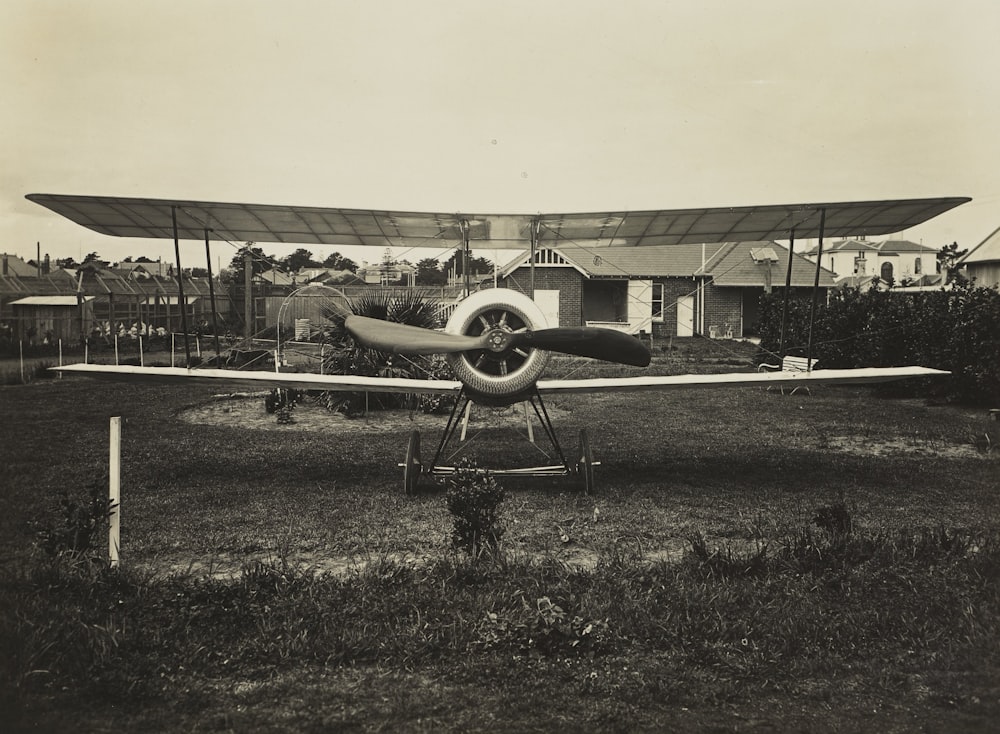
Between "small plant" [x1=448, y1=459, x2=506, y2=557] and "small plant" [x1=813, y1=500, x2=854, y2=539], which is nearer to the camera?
"small plant" [x1=448, y1=459, x2=506, y2=557]

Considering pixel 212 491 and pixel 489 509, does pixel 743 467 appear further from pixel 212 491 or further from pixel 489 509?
pixel 212 491

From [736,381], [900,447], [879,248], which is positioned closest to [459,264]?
[900,447]

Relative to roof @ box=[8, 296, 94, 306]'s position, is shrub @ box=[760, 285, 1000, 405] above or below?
below

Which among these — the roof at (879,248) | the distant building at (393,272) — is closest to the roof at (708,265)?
the distant building at (393,272)

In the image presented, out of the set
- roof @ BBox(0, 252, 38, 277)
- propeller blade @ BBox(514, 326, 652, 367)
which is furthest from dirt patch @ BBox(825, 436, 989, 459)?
roof @ BBox(0, 252, 38, 277)

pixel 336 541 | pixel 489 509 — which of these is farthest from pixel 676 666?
pixel 336 541

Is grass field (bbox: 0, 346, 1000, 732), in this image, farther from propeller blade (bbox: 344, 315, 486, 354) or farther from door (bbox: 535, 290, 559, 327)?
door (bbox: 535, 290, 559, 327)

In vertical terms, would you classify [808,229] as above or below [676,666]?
above

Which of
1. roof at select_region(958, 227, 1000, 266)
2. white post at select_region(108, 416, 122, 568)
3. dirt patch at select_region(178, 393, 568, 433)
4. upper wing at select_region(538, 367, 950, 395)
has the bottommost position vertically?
dirt patch at select_region(178, 393, 568, 433)
